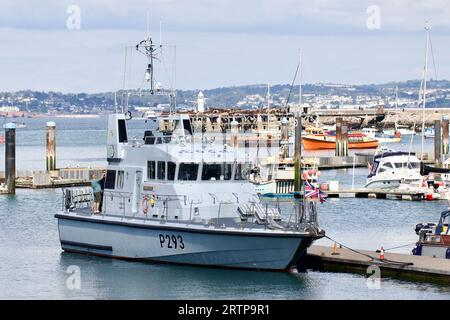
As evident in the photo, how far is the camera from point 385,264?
39562 mm

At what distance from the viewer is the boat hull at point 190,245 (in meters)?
39.0

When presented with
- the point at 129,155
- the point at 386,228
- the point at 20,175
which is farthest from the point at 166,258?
the point at 20,175

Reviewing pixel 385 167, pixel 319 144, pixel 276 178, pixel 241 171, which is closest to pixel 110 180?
pixel 241 171

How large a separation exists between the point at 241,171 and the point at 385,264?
5.97 meters

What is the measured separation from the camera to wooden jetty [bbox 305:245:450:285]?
126ft

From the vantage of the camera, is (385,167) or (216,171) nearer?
(216,171)

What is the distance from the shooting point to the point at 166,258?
4125 centimetres

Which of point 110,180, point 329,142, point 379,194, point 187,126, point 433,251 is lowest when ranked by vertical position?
point 379,194

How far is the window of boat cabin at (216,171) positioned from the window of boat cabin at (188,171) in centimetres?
31

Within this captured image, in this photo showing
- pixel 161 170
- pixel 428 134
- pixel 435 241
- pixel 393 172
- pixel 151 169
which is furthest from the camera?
pixel 428 134

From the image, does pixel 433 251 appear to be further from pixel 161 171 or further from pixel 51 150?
pixel 51 150

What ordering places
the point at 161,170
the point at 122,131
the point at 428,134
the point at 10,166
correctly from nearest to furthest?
the point at 161,170, the point at 122,131, the point at 10,166, the point at 428,134

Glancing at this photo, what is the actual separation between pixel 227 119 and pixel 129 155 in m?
138

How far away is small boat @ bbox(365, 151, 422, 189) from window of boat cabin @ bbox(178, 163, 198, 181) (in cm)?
3482
